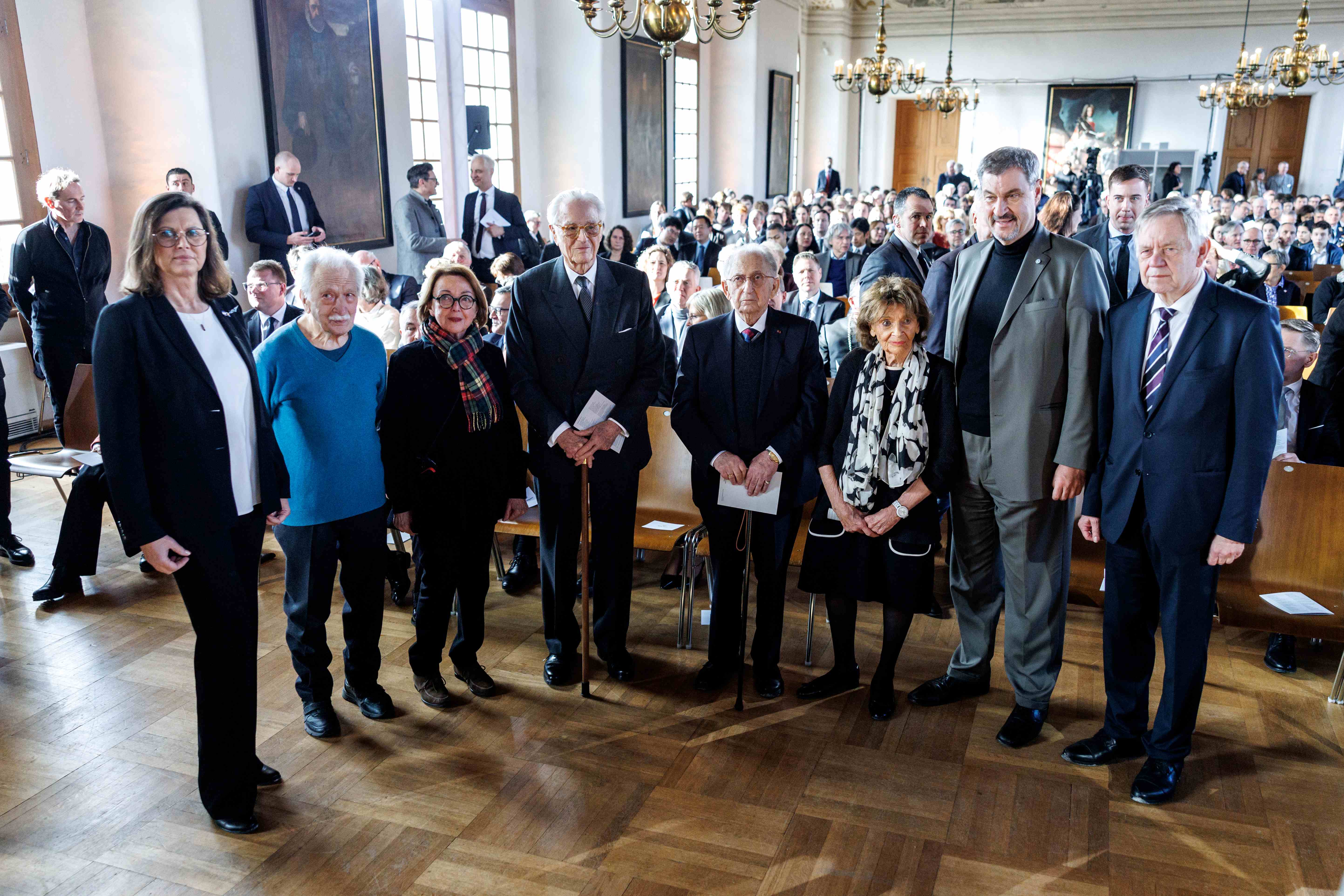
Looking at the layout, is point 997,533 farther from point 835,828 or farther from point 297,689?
point 297,689

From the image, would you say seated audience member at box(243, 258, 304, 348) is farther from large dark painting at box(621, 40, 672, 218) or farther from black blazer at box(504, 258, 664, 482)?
large dark painting at box(621, 40, 672, 218)

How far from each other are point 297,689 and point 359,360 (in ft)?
3.87

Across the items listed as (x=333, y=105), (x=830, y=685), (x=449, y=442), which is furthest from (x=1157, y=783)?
(x=333, y=105)

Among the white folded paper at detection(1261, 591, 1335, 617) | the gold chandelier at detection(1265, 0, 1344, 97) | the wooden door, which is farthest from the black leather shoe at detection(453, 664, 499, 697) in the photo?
the wooden door

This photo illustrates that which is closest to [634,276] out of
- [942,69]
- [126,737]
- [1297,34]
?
[126,737]

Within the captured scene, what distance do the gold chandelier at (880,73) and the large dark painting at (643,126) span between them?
2775 mm

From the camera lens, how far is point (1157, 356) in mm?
2805

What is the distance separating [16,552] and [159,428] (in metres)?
2.98

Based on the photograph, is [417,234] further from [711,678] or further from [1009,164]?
[1009,164]

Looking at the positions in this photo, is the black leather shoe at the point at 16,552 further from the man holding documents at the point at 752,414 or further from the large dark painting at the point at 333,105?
the large dark painting at the point at 333,105

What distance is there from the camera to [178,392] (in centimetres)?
249

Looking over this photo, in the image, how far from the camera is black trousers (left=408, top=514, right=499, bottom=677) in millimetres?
3336

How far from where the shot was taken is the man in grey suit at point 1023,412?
9.78 ft

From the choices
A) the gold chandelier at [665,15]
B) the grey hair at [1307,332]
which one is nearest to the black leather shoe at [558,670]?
the grey hair at [1307,332]
